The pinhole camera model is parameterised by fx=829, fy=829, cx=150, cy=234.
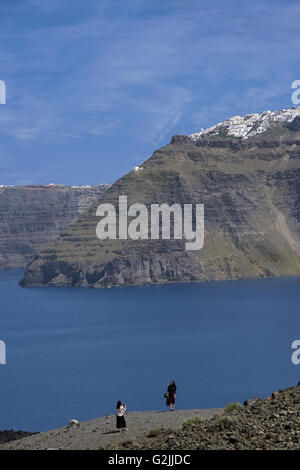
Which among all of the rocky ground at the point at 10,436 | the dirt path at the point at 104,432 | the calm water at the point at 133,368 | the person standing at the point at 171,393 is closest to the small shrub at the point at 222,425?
the dirt path at the point at 104,432

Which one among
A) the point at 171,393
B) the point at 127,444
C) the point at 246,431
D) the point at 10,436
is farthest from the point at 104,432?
the point at 10,436

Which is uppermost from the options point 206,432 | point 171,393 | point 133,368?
point 133,368

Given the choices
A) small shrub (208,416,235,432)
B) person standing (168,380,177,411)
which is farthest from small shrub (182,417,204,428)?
person standing (168,380,177,411)

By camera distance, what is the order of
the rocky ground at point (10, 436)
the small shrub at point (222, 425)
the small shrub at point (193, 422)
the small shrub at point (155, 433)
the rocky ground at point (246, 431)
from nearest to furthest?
the rocky ground at point (246, 431), the small shrub at point (222, 425), the small shrub at point (155, 433), the small shrub at point (193, 422), the rocky ground at point (10, 436)

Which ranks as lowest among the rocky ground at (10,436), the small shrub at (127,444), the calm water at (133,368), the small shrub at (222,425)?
the small shrub at (127,444)

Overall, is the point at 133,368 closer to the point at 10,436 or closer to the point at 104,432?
the point at 10,436

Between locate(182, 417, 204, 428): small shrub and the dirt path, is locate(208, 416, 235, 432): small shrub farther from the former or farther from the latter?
the dirt path

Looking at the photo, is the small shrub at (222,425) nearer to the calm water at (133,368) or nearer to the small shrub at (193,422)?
the small shrub at (193,422)
